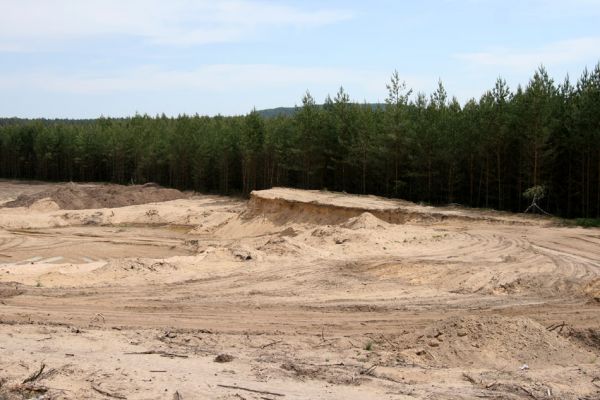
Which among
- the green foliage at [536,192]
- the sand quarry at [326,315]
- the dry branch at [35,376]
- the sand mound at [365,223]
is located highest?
the green foliage at [536,192]

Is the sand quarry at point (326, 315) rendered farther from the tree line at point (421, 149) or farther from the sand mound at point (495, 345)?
the tree line at point (421, 149)

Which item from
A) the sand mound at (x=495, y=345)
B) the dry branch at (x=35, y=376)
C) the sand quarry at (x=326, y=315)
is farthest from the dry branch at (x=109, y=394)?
the sand mound at (x=495, y=345)

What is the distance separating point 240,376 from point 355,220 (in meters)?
17.3

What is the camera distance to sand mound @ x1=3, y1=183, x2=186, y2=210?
4231 cm

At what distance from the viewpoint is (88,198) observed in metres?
44.1

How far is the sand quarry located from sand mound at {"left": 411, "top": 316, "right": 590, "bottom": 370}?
3 centimetres

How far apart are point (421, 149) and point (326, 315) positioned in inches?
879

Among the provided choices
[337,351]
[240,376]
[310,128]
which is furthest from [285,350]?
[310,128]

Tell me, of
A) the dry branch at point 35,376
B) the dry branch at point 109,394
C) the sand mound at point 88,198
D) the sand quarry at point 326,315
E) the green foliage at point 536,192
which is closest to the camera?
the dry branch at point 109,394

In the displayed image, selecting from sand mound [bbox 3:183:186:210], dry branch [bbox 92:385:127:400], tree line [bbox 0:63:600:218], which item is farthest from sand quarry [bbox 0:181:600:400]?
sand mound [bbox 3:183:186:210]

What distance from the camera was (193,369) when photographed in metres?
8.62

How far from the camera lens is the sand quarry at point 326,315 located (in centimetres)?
822

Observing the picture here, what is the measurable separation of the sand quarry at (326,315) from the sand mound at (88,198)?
15.0 meters

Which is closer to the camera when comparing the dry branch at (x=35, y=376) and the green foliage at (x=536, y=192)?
the dry branch at (x=35, y=376)
